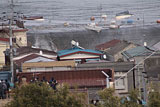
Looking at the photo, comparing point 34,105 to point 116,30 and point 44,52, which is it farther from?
point 116,30

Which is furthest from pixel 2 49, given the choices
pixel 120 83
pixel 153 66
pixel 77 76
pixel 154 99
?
pixel 154 99

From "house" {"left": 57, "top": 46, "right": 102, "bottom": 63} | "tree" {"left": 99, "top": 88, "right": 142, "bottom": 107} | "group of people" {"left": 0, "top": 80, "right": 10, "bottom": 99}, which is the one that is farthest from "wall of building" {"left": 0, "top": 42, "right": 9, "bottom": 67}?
"tree" {"left": 99, "top": 88, "right": 142, "bottom": 107}

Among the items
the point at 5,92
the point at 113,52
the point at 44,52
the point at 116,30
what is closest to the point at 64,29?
the point at 116,30

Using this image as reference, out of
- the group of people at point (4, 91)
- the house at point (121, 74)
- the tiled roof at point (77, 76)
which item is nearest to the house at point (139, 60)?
the house at point (121, 74)

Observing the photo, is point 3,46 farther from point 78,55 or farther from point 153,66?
point 153,66

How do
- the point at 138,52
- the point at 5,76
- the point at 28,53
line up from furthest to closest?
the point at 28,53 → the point at 138,52 → the point at 5,76

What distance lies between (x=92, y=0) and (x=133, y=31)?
22.5 ft

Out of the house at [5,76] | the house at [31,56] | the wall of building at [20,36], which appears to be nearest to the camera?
the house at [5,76]

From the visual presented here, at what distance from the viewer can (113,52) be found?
910 cm

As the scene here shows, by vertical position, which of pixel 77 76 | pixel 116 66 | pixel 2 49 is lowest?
pixel 77 76

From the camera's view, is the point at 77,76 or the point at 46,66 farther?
the point at 46,66

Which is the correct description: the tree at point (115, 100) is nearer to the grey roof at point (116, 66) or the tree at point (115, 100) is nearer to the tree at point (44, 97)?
the tree at point (44, 97)

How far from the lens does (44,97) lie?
3.23 meters

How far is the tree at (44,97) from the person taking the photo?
3129mm
